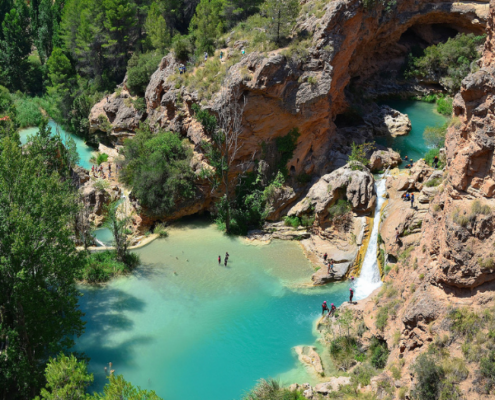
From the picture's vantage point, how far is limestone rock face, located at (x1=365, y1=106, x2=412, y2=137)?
45.1 m

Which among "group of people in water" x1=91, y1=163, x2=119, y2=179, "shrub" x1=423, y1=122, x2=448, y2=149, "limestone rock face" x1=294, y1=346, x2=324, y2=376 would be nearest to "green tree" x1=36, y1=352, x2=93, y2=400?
"limestone rock face" x1=294, y1=346, x2=324, y2=376

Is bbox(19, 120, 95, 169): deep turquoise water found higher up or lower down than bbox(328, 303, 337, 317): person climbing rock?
higher up

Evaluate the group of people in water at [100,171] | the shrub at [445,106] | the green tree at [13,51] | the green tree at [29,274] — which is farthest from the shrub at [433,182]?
the green tree at [13,51]

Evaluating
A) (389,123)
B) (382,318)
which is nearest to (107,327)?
(382,318)

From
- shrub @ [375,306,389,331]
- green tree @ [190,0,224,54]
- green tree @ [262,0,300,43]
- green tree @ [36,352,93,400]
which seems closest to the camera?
green tree @ [36,352,93,400]

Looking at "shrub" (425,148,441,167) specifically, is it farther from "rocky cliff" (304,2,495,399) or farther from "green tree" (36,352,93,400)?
"green tree" (36,352,93,400)

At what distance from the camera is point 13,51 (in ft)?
206

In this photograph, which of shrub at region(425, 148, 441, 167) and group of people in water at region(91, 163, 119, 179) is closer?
shrub at region(425, 148, 441, 167)

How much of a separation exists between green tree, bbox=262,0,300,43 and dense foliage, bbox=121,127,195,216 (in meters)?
12.0

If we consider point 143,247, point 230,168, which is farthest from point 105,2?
point 143,247

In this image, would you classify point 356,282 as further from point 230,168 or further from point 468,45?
point 468,45

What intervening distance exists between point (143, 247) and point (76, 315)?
40.4ft

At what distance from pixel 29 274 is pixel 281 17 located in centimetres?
2712

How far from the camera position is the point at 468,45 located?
5072 centimetres
